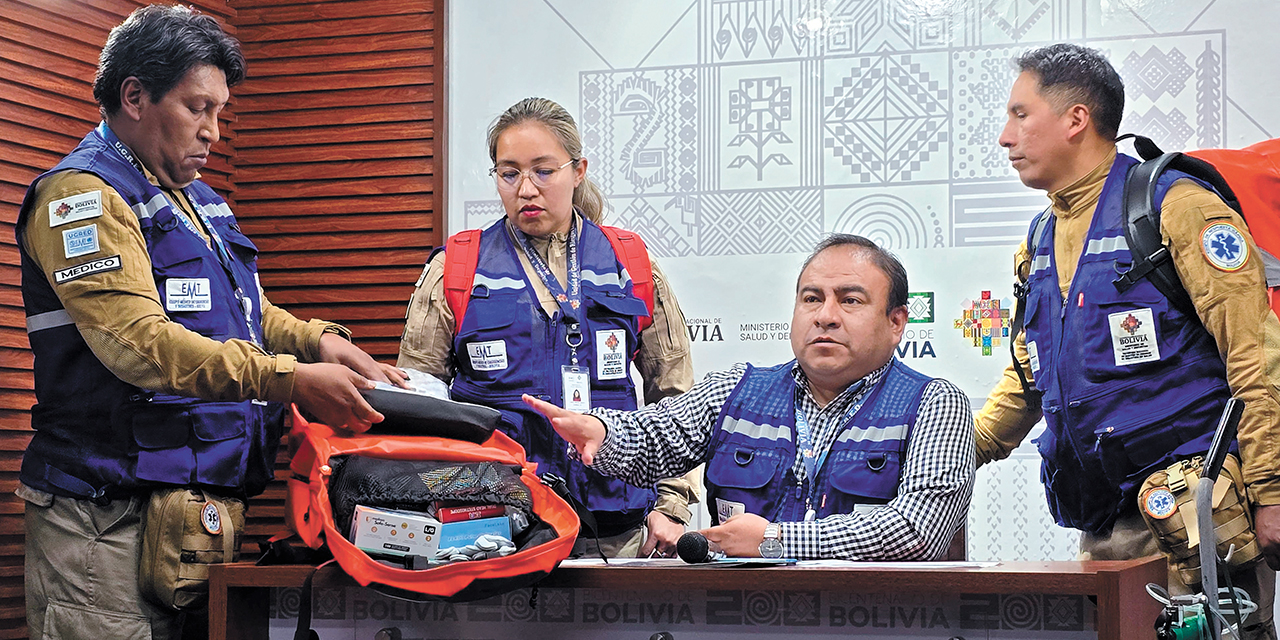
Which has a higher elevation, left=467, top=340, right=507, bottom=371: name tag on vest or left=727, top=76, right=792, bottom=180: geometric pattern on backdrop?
left=727, top=76, right=792, bottom=180: geometric pattern on backdrop

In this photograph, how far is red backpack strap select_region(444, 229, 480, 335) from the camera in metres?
3.36

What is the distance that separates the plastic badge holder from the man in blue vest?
42 millimetres

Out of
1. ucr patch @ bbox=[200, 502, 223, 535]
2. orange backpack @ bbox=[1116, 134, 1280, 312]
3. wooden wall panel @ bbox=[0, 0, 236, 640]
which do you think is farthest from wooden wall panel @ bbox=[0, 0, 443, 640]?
orange backpack @ bbox=[1116, 134, 1280, 312]

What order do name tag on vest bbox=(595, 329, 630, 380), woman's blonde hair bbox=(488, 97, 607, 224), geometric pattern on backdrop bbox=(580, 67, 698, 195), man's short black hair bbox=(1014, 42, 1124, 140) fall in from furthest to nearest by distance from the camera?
geometric pattern on backdrop bbox=(580, 67, 698, 195) < woman's blonde hair bbox=(488, 97, 607, 224) < name tag on vest bbox=(595, 329, 630, 380) < man's short black hair bbox=(1014, 42, 1124, 140)

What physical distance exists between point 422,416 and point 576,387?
0.77 m

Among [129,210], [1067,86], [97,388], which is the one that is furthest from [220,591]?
[1067,86]

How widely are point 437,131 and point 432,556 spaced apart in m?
2.90

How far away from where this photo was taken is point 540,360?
3.32 m

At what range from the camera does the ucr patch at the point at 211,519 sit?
2629 millimetres

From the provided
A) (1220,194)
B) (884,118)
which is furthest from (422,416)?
(884,118)

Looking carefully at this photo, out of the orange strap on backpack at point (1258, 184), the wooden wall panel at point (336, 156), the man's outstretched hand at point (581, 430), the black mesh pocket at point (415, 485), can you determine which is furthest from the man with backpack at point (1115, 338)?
the wooden wall panel at point (336, 156)

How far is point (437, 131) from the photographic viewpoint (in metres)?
4.82

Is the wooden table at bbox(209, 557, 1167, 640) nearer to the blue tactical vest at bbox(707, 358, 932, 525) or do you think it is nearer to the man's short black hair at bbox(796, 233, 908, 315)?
the blue tactical vest at bbox(707, 358, 932, 525)

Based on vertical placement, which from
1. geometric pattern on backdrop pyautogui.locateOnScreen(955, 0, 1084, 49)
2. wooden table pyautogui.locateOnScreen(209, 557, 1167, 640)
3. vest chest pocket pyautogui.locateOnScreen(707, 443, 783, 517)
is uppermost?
geometric pattern on backdrop pyautogui.locateOnScreen(955, 0, 1084, 49)
